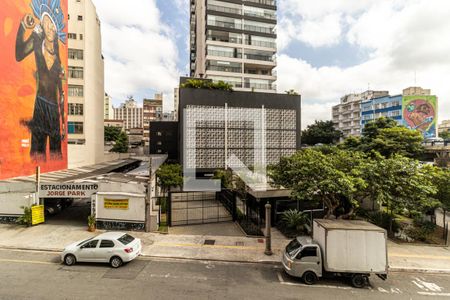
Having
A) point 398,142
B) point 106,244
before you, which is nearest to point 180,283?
point 106,244

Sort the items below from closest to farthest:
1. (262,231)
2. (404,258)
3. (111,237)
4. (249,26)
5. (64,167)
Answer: (111,237)
(404,258)
(262,231)
(64,167)
(249,26)

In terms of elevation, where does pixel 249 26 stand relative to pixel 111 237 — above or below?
above

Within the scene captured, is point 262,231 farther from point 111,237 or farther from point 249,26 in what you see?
point 249,26

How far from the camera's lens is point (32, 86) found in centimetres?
2230

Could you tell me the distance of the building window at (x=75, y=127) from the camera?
37.8 meters

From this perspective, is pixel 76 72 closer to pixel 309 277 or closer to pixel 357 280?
pixel 309 277

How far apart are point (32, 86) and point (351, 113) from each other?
94378mm

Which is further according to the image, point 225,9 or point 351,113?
point 351,113

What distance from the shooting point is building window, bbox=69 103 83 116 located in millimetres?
38000

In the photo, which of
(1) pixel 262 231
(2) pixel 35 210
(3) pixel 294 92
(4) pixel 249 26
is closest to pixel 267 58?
(4) pixel 249 26

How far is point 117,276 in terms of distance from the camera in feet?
33.8

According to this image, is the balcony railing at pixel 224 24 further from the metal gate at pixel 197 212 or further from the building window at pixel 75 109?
the metal gate at pixel 197 212

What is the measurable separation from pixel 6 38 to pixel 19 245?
1706cm

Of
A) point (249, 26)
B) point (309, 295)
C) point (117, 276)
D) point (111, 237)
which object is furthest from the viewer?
point (249, 26)
